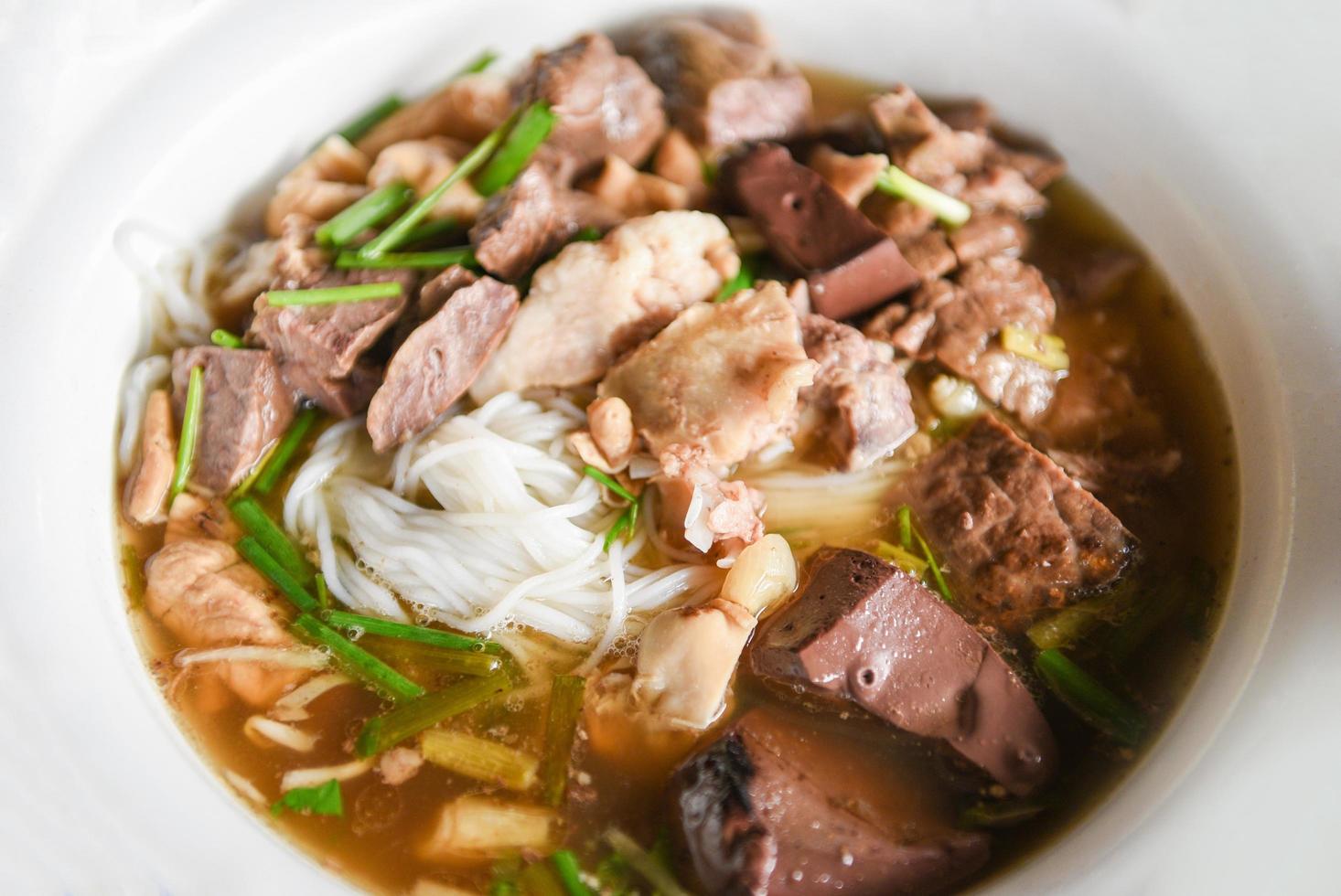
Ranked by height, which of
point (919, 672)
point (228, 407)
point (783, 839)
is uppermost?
point (228, 407)

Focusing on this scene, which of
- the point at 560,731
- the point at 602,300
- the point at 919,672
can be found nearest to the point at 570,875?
the point at 560,731

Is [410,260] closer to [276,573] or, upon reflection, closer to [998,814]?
[276,573]

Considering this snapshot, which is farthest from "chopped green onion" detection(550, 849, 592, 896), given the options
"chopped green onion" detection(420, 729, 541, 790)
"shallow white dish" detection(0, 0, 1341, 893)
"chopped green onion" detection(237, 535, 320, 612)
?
"chopped green onion" detection(237, 535, 320, 612)

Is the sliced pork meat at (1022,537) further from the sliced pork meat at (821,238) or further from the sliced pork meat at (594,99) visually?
the sliced pork meat at (594,99)

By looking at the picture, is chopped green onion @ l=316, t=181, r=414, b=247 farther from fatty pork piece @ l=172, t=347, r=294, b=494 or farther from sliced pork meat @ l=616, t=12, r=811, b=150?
sliced pork meat @ l=616, t=12, r=811, b=150

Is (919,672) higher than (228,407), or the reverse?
(228,407)

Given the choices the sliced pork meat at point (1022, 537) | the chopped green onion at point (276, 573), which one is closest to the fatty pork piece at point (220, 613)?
the chopped green onion at point (276, 573)

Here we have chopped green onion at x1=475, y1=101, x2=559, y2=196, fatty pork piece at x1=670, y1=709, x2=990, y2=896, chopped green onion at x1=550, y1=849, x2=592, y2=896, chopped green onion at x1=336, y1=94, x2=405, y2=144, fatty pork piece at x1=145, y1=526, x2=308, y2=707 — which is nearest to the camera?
fatty pork piece at x1=670, y1=709, x2=990, y2=896
